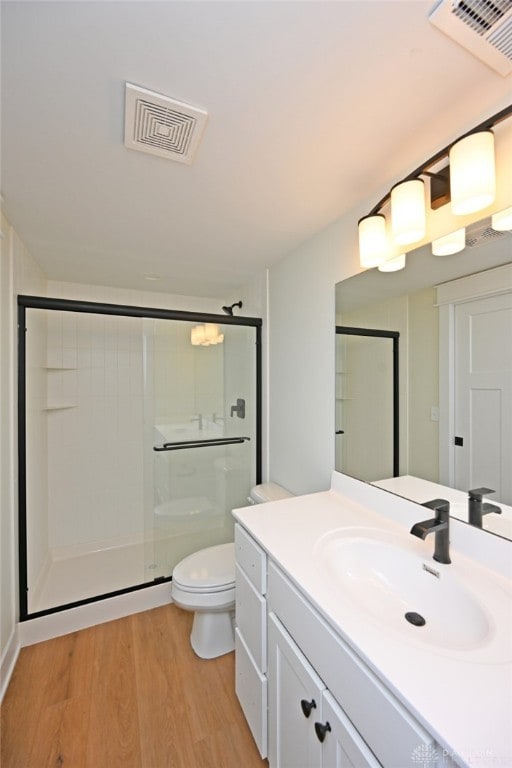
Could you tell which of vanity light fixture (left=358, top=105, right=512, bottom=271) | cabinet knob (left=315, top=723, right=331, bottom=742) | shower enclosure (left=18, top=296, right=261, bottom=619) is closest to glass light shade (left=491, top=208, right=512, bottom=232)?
vanity light fixture (left=358, top=105, right=512, bottom=271)

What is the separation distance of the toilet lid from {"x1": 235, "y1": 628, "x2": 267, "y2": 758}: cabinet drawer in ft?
1.09

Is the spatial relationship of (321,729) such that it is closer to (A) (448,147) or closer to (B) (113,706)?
(B) (113,706)

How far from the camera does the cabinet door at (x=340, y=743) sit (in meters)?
0.67

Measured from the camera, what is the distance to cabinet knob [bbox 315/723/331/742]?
2.56ft

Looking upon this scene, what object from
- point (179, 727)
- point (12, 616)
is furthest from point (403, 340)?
point (12, 616)

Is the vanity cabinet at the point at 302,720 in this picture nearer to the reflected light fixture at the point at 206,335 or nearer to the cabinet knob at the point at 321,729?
the cabinet knob at the point at 321,729

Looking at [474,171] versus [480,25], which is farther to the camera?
[474,171]

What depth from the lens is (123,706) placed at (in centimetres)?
140

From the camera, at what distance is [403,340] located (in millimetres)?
1289

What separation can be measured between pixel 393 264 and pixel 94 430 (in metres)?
2.53

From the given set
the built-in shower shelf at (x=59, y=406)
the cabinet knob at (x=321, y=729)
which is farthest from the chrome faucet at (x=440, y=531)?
the built-in shower shelf at (x=59, y=406)

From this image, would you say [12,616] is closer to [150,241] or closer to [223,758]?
[223,758]

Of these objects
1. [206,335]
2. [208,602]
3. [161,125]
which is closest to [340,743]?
[208,602]

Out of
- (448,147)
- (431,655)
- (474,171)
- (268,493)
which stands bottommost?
(268,493)
